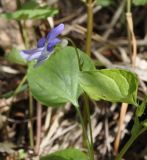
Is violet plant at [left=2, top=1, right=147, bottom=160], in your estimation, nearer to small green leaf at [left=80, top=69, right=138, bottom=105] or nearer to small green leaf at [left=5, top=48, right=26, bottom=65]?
small green leaf at [left=80, top=69, right=138, bottom=105]

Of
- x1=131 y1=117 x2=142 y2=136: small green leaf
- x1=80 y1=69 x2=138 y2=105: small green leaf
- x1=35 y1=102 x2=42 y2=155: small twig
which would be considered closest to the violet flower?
x1=80 y1=69 x2=138 y2=105: small green leaf

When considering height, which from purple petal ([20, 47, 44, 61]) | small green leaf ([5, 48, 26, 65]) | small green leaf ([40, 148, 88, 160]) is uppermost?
purple petal ([20, 47, 44, 61])

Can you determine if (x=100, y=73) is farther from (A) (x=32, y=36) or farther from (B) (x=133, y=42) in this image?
(A) (x=32, y=36)

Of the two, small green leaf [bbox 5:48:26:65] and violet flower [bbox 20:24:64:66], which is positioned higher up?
violet flower [bbox 20:24:64:66]

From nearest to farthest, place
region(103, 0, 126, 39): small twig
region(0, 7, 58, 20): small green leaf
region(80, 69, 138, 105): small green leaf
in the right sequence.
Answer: region(80, 69, 138, 105): small green leaf < region(0, 7, 58, 20): small green leaf < region(103, 0, 126, 39): small twig

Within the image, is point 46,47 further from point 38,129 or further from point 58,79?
point 38,129

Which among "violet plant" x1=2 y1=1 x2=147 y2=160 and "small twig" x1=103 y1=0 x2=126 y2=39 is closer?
"violet plant" x1=2 y1=1 x2=147 y2=160

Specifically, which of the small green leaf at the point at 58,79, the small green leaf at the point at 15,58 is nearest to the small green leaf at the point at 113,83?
the small green leaf at the point at 58,79
